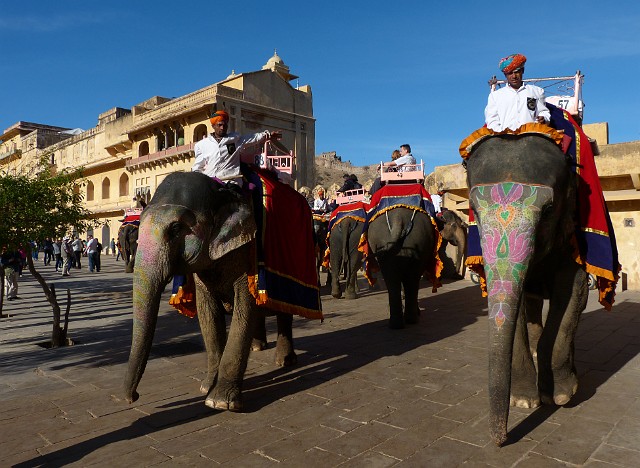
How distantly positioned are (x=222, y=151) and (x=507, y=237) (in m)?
2.45

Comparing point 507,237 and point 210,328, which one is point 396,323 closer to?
point 210,328

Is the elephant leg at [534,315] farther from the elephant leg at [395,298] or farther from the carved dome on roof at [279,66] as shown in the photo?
the carved dome on roof at [279,66]

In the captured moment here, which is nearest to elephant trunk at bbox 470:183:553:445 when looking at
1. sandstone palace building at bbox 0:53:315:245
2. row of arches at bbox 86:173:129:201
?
sandstone palace building at bbox 0:53:315:245

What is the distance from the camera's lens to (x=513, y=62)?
4184 millimetres

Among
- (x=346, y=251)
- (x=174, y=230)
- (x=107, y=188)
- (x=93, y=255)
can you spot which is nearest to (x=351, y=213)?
(x=346, y=251)

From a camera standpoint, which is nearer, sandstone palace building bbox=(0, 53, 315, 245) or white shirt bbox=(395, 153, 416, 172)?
white shirt bbox=(395, 153, 416, 172)

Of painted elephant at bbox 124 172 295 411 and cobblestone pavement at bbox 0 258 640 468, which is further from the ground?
painted elephant at bbox 124 172 295 411

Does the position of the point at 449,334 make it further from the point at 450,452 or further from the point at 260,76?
the point at 260,76

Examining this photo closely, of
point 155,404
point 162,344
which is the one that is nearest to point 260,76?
point 162,344

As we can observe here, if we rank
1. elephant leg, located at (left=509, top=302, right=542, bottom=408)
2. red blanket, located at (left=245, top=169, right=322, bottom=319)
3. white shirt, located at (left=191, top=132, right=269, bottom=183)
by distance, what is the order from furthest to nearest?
1. white shirt, located at (left=191, top=132, right=269, bottom=183)
2. red blanket, located at (left=245, top=169, right=322, bottom=319)
3. elephant leg, located at (left=509, top=302, right=542, bottom=408)

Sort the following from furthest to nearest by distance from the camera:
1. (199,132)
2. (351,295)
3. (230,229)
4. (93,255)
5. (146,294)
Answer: (199,132) → (93,255) → (351,295) → (230,229) → (146,294)

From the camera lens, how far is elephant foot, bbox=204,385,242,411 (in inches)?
156

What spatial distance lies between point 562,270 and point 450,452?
1.72 metres

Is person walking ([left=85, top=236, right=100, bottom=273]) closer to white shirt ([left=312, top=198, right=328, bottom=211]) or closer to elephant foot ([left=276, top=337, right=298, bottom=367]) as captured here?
white shirt ([left=312, top=198, right=328, bottom=211])
